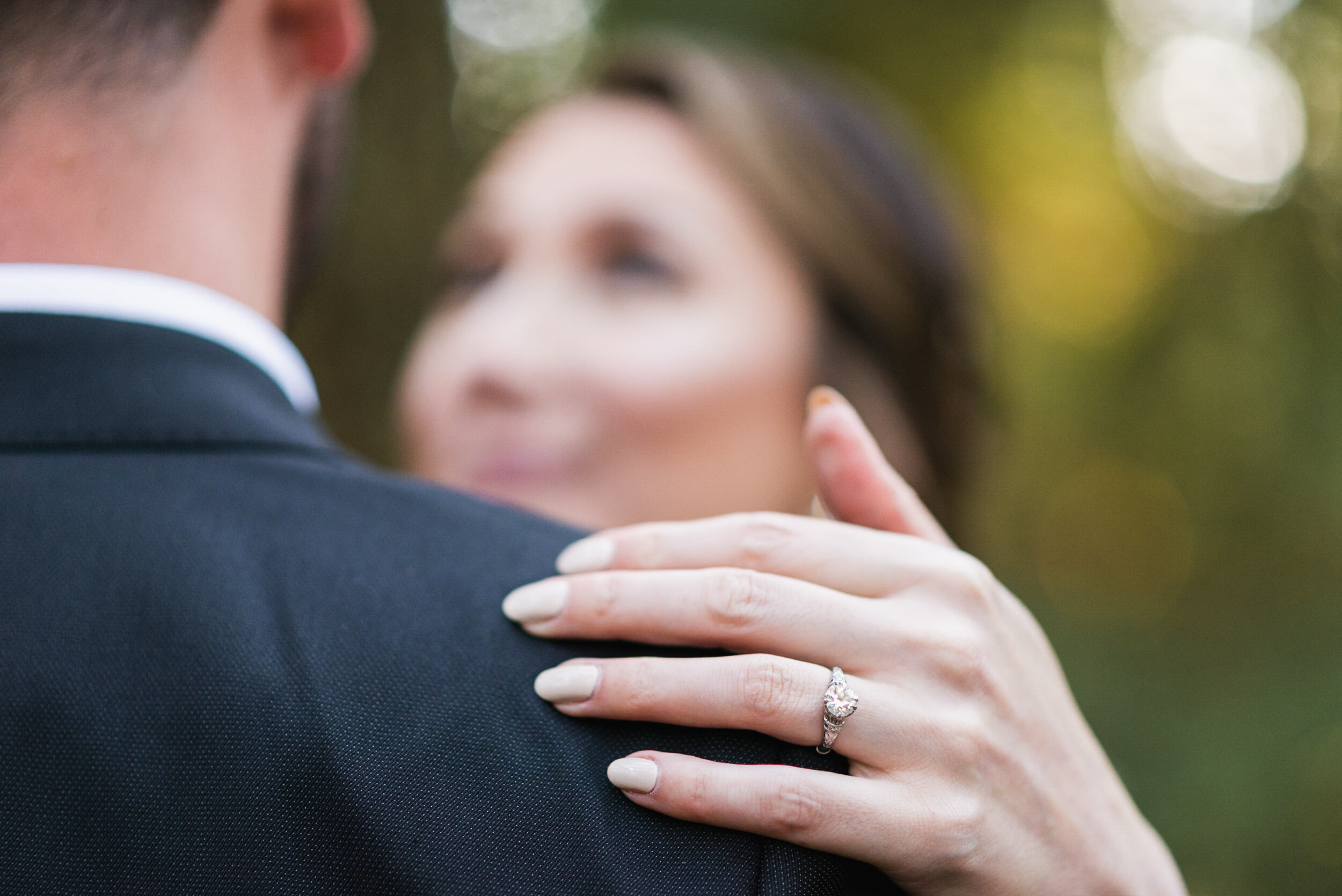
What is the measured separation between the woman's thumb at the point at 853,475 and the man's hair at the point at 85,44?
86 centimetres

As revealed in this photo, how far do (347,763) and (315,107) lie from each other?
1.13m

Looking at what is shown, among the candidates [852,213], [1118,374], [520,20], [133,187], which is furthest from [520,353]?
[1118,374]

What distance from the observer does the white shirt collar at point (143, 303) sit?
973 millimetres

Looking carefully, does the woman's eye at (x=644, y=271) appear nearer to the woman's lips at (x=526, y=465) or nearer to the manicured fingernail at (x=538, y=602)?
the woman's lips at (x=526, y=465)

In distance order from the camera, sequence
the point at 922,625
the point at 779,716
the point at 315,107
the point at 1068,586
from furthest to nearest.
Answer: the point at 1068,586 → the point at 315,107 → the point at 922,625 → the point at 779,716

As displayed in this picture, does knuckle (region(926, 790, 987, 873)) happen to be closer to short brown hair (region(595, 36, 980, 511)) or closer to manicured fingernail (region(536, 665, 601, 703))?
manicured fingernail (region(536, 665, 601, 703))

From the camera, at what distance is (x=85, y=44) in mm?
976

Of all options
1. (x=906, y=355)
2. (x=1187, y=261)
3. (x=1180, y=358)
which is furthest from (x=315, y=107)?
(x=1187, y=261)

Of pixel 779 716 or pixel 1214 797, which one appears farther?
pixel 1214 797

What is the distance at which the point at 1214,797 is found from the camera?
20.1 feet

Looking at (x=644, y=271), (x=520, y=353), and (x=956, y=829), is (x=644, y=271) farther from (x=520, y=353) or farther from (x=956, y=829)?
(x=956, y=829)

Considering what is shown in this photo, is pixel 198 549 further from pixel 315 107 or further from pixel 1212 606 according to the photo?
pixel 1212 606

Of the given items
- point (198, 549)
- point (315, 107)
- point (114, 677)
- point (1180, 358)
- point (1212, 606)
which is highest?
point (1180, 358)

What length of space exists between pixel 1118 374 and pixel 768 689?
8.13 metres
